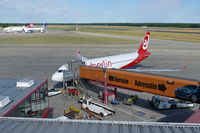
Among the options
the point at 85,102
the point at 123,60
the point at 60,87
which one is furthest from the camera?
the point at 123,60

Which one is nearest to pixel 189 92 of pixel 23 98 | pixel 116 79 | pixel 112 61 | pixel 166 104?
pixel 166 104

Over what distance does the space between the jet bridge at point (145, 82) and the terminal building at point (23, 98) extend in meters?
10.1

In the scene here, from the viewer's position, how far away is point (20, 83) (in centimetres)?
1889

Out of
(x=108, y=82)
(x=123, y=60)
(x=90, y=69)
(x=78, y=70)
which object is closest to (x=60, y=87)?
(x=78, y=70)

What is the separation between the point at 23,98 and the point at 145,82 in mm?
13936

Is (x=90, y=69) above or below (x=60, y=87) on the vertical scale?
above

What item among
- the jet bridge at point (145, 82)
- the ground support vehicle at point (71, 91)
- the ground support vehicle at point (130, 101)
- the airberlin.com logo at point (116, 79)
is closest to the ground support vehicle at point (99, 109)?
the jet bridge at point (145, 82)

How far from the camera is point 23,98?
52.5 feet

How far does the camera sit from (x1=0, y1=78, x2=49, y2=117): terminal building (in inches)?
579

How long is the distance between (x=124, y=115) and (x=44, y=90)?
983 cm

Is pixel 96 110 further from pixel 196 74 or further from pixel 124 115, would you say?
pixel 196 74

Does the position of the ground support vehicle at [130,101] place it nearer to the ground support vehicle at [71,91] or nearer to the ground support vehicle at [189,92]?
the ground support vehicle at [189,92]

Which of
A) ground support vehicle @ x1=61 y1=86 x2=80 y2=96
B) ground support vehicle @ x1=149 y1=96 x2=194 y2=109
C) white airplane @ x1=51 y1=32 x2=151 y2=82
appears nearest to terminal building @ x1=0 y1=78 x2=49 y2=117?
ground support vehicle @ x1=61 y1=86 x2=80 y2=96

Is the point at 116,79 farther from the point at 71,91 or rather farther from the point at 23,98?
the point at 23,98
